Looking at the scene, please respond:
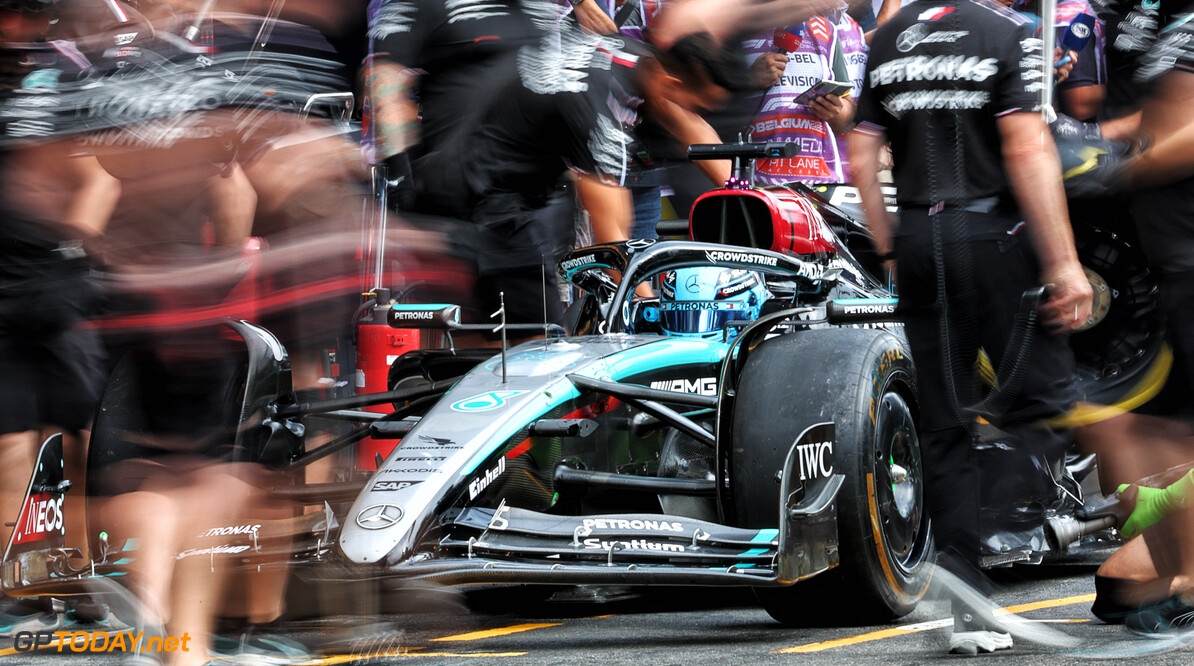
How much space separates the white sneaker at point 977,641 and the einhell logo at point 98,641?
1951 mm

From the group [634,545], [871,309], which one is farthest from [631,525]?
[871,309]

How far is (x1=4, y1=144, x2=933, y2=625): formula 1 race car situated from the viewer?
148 inches

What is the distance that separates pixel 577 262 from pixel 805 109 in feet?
8.22

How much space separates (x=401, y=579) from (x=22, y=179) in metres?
2.06

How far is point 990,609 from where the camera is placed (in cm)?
378

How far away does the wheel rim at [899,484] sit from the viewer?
429 centimetres

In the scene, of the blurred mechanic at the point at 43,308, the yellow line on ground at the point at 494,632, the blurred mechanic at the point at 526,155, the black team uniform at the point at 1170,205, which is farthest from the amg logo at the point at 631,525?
the blurred mechanic at the point at 43,308

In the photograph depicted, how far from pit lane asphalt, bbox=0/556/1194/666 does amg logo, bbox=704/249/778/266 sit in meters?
1.17

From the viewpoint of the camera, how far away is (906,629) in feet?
14.1

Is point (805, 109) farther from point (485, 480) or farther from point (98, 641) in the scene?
point (98, 641)

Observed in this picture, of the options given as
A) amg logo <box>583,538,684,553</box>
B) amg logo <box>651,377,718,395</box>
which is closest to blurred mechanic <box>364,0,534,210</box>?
amg logo <box>651,377,718,395</box>

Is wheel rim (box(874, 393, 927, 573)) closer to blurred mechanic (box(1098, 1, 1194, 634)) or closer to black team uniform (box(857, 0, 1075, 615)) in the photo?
black team uniform (box(857, 0, 1075, 615))

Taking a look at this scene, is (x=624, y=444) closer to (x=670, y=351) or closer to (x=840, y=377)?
(x=670, y=351)

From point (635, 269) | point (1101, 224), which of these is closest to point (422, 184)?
point (635, 269)
